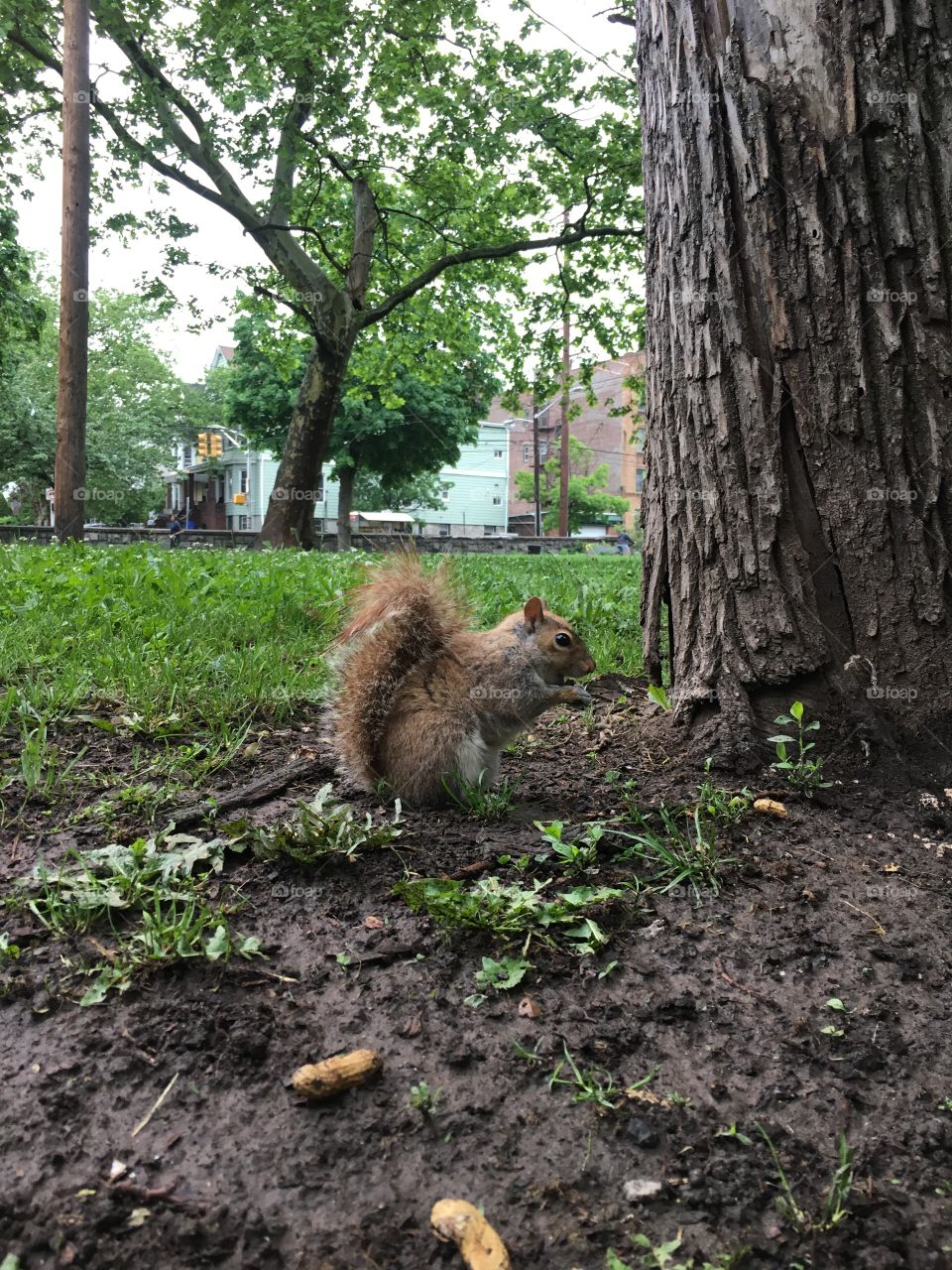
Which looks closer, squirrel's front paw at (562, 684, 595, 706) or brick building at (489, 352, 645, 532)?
squirrel's front paw at (562, 684, 595, 706)

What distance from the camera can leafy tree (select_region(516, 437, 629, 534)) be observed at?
166 ft

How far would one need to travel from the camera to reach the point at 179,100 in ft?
42.6

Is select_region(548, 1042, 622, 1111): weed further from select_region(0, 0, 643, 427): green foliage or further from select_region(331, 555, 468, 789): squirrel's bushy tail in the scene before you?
select_region(0, 0, 643, 427): green foliage

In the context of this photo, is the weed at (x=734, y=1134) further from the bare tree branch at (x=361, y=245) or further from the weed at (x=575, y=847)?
the bare tree branch at (x=361, y=245)

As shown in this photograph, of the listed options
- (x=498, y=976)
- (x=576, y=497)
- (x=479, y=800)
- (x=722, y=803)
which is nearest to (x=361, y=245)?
(x=479, y=800)

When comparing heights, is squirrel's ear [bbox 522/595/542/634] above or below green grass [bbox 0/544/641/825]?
above

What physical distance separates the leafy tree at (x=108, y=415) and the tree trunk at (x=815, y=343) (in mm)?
31073

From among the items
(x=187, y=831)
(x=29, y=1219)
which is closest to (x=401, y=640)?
(x=187, y=831)

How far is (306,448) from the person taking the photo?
14938mm

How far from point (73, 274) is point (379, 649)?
9.00 m

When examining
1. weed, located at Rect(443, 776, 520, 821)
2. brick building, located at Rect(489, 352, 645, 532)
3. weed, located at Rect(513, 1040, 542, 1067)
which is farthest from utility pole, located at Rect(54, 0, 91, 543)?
brick building, located at Rect(489, 352, 645, 532)

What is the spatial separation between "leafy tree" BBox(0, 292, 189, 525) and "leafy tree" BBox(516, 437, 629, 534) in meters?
20.8

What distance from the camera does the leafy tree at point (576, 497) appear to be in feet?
166

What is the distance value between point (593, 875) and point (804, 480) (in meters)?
1.29
